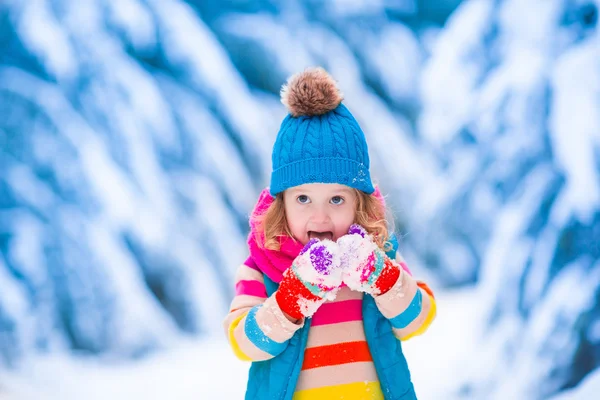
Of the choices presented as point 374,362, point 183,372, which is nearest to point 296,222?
point 374,362

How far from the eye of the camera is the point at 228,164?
202cm

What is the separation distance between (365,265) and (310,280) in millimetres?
93

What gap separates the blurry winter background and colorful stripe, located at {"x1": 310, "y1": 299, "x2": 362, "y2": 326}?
738 mm

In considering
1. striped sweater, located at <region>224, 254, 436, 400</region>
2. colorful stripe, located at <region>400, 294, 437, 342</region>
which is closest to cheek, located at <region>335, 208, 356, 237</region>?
striped sweater, located at <region>224, 254, 436, 400</region>

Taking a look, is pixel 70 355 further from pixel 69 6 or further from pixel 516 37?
pixel 516 37

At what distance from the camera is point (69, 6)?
1912 millimetres

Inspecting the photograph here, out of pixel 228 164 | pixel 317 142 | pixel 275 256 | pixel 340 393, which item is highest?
pixel 228 164

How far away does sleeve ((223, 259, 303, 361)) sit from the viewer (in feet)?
3.17

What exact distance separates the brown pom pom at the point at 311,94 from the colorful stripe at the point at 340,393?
45 cm

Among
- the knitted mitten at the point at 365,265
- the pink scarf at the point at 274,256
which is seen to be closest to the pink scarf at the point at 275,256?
the pink scarf at the point at 274,256

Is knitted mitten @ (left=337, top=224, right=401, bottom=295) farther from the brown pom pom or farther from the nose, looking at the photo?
the brown pom pom

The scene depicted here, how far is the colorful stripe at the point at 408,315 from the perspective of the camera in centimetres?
103

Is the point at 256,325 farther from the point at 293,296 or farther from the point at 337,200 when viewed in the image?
the point at 337,200

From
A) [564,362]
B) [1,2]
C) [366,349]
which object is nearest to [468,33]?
[564,362]
